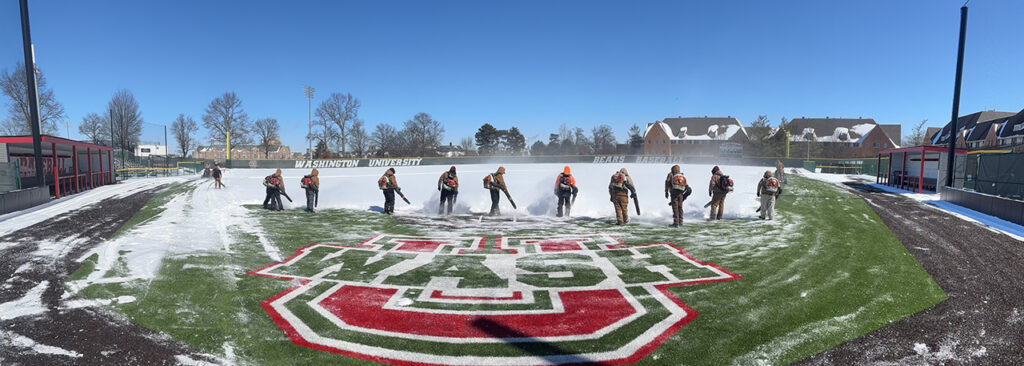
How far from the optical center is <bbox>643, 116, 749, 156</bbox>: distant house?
256ft

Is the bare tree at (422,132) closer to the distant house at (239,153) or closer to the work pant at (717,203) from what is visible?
the distant house at (239,153)

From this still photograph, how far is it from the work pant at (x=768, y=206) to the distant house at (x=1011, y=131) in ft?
198

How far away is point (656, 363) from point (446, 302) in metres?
2.53

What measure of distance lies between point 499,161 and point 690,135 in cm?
4880

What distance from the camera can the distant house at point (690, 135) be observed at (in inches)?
3073

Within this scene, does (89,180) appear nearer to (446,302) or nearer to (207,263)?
(207,263)

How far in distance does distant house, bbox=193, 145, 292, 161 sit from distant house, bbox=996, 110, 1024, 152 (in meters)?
104

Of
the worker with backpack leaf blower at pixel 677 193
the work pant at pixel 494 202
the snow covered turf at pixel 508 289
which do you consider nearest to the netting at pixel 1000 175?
the snow covered turf at pixel 508 289

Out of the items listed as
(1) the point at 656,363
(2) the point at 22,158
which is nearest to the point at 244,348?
(1) the point at 656,363

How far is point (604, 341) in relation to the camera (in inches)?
158

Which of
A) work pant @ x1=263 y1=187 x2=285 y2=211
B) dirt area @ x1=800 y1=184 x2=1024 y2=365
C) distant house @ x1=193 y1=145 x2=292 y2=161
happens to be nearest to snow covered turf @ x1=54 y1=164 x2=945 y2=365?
dirt area @ x1=800 y1=184 x2=1024 y2=365

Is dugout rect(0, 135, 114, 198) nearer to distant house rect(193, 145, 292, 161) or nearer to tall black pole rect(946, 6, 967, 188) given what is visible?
tall black pole rect(946, 6, 967, 188)

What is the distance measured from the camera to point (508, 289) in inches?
225

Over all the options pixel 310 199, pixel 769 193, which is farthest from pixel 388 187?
pixel 769 193
